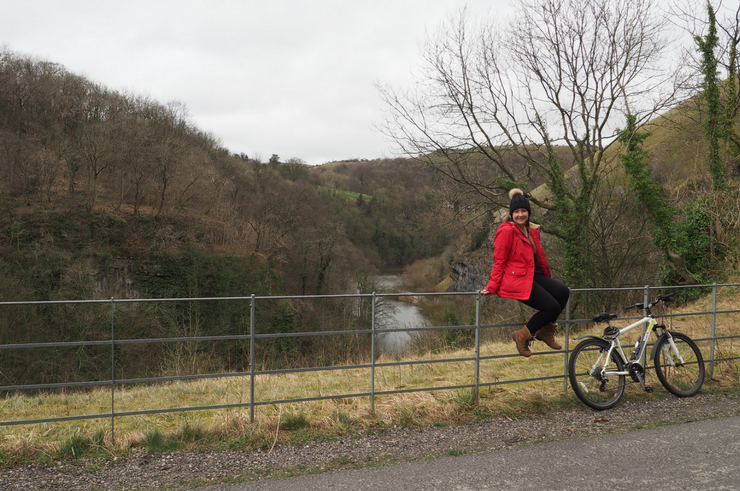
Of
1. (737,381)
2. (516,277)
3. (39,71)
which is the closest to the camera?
(516,277)

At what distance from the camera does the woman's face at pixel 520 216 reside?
543 cm

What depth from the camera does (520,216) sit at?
214 inches

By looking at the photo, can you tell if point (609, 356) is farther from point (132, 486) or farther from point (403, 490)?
point (132, 486)

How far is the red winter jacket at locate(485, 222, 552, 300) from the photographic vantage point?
534 centimetres

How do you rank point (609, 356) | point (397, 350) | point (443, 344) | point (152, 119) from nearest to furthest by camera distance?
1. point (609, 356)
2. point (443, 344)
3. point (397, 350)
4. point (152, 119)

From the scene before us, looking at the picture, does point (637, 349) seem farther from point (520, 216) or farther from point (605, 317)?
point (520, 216)

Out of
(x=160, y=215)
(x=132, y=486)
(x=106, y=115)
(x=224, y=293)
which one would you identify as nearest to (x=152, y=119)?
(x=106, y=115)

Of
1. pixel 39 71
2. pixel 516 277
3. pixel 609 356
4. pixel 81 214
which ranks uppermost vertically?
pixel 39 71

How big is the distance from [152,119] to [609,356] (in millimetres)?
69910

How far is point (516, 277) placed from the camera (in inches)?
211

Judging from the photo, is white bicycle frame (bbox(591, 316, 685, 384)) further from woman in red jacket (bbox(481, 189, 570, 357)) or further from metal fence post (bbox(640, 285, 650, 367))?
woman in red jacket (bbox(481, 189, 570, 357))

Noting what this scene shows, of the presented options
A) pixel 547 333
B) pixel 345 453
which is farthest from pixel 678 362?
pixel 345 453

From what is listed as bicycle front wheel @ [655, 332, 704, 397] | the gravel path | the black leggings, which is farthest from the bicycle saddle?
the gravel path

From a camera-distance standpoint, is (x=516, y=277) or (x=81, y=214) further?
(x=81, y=214)
